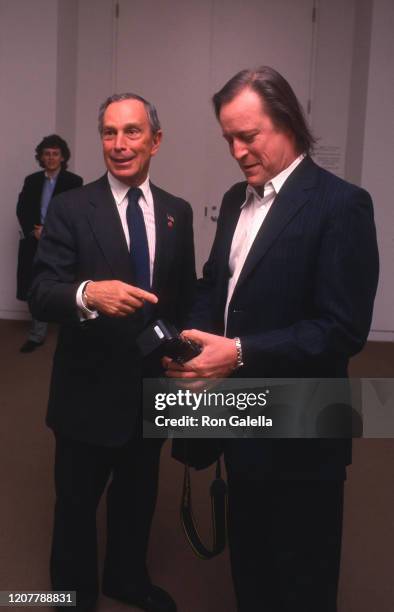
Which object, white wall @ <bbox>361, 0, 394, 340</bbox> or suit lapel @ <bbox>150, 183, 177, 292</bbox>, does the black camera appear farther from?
white wall @ <bbox>361, 0, 394, 340</bbox>

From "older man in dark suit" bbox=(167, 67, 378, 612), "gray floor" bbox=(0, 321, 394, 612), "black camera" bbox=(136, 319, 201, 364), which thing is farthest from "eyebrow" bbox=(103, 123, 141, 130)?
"gray floor" bbox=(0, 321, 394, 612)

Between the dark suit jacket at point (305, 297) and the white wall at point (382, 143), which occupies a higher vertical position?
the white wall at point (382, 143)

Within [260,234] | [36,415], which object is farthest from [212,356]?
[36,415]

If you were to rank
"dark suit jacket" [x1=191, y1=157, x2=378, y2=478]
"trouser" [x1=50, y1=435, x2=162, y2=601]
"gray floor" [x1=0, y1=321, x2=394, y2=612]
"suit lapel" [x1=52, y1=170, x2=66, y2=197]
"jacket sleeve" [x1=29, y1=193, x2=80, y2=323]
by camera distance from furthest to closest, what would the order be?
"suit lapel" [x1=52, y1=170, x2=66, y2=197] → "gray floor" [x1=0, y1=321, x2=394, y2=612] → "trouser" [x1=50, y1=435, x2=162, y2=601] → "jacket sleeve" [x1=29, y1=193, x2=80, y2=323] → "dark suit jacket" [x1=191, y1=157, x2=378, y2=478]

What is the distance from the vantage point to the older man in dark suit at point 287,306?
1393mm

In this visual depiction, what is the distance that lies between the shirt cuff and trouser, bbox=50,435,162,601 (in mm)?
455

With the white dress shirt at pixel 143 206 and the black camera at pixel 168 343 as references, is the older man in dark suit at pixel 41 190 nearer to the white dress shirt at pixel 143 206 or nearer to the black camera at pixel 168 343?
the white dress shirt at pixel 143 206

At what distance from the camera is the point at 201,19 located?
6117mm

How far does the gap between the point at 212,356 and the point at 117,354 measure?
0.51 m

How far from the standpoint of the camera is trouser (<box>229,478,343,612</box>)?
5.04ft

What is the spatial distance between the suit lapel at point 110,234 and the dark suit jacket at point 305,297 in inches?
16.9

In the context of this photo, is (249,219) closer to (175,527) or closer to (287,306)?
(287,306)

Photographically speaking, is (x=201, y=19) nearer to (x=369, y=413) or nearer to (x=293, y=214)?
(x=369, y=413)

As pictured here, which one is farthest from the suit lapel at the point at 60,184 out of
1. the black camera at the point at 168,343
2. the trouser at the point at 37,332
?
the black camera at the point at 168,343
